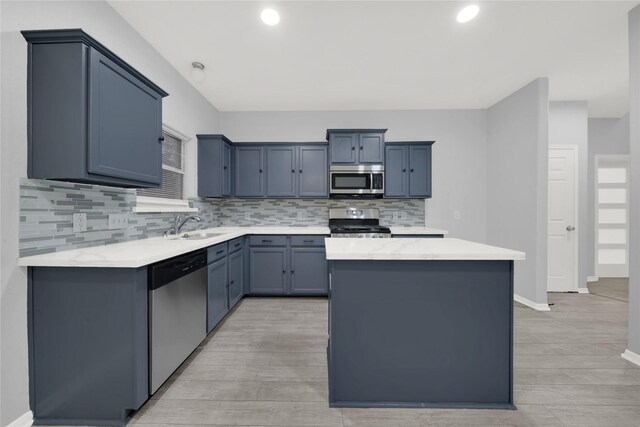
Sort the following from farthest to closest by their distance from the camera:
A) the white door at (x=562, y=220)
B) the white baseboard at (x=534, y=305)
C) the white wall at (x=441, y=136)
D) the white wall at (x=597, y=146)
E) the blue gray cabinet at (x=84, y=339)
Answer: the white wall at (x=597, y=146) < the white wall at (x=441, y=136) < the white door at (x=562, y=220) < the white baseboard at (x=534, y=305) < the blue gray cabinet at (x=84, y=339)

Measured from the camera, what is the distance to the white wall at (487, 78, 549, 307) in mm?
Result: 3420

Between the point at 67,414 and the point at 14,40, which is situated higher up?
the point at 14,40

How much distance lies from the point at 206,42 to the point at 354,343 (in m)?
2.97

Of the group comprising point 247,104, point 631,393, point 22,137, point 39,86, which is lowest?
point 631,393

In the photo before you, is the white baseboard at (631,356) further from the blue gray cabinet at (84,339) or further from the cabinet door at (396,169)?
the blue gray cabinet at (84,339)

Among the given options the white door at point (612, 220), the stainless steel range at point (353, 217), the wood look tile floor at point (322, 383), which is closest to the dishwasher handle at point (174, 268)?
the wood look tile floor at point (322, 383)

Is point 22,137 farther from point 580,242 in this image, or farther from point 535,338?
point 580,242

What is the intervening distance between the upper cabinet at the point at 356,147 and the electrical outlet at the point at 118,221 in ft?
8.64

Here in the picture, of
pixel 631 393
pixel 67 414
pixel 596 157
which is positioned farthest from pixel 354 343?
pixel 596 157

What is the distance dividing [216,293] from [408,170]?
10.1ft

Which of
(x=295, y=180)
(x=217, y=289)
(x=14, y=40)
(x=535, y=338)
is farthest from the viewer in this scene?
(x=295, y=180)

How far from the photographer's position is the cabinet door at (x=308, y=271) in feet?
12.5

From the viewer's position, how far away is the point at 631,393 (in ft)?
6.05

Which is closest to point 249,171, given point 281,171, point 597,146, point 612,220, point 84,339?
point 281,171
